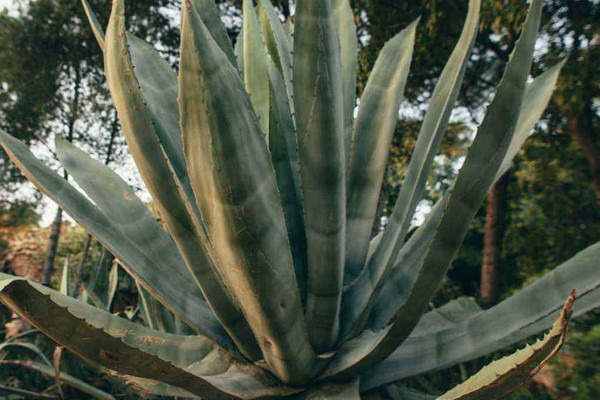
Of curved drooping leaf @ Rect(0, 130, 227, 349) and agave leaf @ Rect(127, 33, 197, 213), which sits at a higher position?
agave leaf @ Rect(127, 33, 197, 213)

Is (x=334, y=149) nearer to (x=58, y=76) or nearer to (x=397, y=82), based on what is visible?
(x=397, y=82)

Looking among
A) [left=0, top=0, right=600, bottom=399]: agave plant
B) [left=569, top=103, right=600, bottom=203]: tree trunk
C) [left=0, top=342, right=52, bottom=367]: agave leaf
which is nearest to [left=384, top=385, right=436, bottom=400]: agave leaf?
[left=0, top=0, right=600, bottom=399]: agave plant

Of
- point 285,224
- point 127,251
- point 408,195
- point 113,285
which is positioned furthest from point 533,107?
point 113,285

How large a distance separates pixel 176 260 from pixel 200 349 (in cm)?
31

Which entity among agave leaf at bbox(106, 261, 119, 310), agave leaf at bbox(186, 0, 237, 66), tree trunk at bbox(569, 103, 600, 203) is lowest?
agave leaf at bbox(106, 261, 119, 310)

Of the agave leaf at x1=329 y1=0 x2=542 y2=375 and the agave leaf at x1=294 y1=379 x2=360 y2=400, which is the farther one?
the agave leaf at x1=294 y1=379 x2=360 y2=400

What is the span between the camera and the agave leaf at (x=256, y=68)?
1656mm

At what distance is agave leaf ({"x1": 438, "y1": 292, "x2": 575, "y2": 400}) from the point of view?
2.89ft

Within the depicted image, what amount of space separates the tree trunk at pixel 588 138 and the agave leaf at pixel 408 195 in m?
4.41

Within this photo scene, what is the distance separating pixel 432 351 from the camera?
143 centimetres

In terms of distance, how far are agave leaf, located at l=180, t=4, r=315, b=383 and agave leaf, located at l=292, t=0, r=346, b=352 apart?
0.15 m

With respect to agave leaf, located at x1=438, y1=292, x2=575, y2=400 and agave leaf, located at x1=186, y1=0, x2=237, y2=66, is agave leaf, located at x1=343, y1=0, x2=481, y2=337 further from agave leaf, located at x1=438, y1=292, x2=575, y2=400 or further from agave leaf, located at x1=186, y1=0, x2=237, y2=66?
agave leaf, located at x1=186, y1=0, x2=237, y2=66

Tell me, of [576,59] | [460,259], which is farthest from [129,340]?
[460,259]

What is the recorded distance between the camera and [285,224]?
1.34 metres
